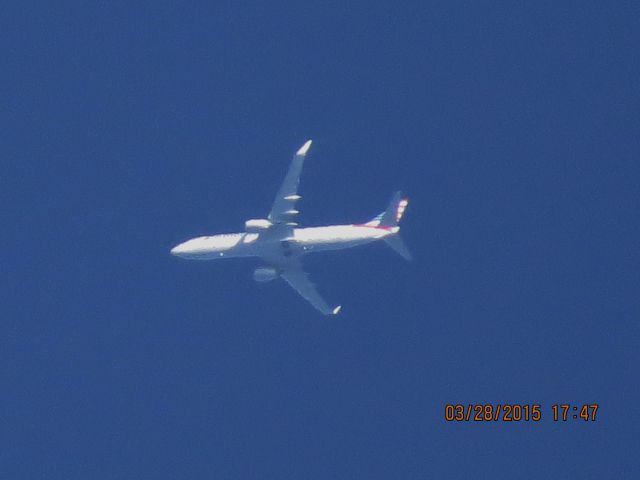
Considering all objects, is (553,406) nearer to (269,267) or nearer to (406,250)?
(406,250)

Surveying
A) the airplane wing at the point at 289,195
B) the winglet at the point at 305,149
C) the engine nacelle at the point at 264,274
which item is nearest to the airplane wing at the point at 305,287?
the engine nacelle at the point at 264,274

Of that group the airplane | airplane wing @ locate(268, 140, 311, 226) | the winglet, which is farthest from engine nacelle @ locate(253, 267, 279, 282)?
the winglet

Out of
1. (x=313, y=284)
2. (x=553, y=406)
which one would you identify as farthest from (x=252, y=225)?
(x=553, y=406)

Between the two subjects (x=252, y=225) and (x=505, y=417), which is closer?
(x=252, y=225)

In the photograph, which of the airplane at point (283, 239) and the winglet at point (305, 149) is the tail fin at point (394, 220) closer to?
the airplane at point (283, 239)

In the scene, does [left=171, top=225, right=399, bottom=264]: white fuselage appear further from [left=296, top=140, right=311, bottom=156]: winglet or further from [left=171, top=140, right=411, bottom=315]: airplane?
[left=296, top=140, right=311, bottom=156]: winglet

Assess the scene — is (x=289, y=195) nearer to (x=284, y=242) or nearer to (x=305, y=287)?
(x=284, y=242)

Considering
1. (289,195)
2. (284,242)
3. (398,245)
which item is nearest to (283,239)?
(284,242)
